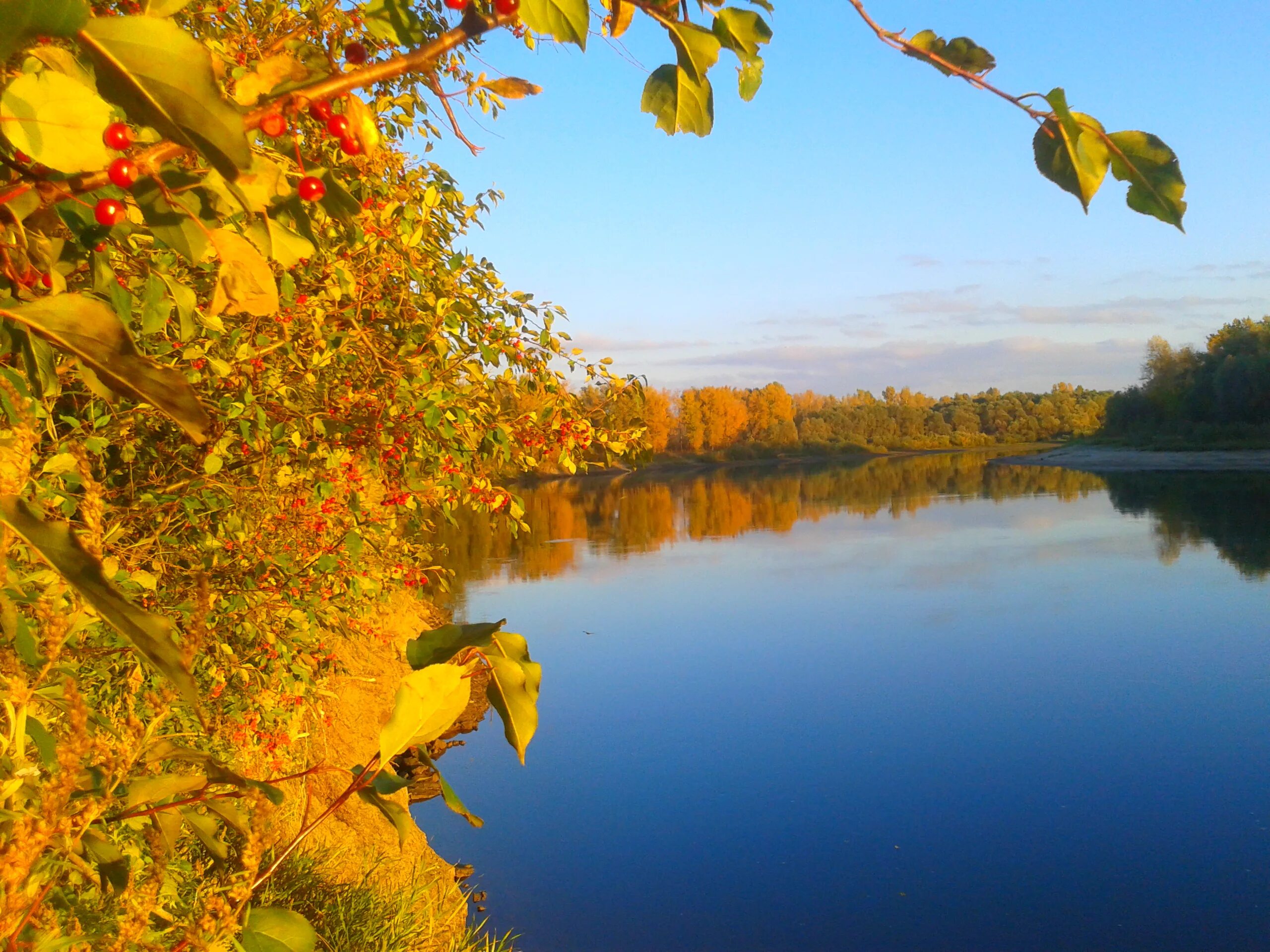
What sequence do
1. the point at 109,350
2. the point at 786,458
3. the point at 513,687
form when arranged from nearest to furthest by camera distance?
1. the point at 109,350
2. the point at 513,687
3. the point at 786,458

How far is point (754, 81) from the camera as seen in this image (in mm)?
869

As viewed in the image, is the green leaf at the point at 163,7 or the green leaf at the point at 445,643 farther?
the green leaf at the point at 445,643

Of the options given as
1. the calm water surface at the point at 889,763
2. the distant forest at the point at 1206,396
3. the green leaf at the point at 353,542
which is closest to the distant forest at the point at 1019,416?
the distant forest at the point at 1206,396

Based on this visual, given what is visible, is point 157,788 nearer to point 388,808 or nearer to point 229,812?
point 229,812

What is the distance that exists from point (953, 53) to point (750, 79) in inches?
8.8

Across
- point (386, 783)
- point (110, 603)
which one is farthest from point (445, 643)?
point (110, 603)

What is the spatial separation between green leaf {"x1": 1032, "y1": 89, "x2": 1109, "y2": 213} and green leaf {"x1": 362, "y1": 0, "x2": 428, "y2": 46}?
0.49 meters

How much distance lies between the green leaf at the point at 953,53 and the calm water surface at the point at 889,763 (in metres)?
6.04

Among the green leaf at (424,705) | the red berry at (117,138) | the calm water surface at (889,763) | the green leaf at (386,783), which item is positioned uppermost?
the red berry at (117,138)

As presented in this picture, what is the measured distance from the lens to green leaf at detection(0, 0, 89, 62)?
0.36 meters

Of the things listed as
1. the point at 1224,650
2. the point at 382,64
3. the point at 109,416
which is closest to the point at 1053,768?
the point at 1224,650

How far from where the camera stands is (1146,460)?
4356 cm

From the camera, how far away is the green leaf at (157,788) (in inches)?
33.3

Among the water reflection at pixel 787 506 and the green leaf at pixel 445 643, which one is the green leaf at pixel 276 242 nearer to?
the green leaf at pixel 445 643
